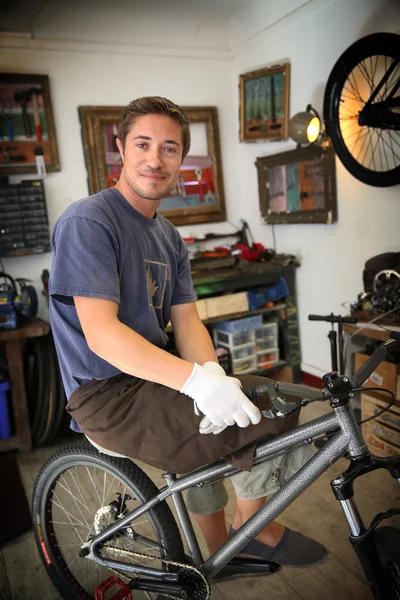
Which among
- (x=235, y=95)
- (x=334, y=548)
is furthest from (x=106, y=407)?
(x=235, y=95)

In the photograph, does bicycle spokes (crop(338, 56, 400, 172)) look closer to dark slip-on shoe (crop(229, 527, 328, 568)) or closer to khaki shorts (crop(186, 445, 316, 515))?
khaki shorts (crop(186, 445, 316, 515))

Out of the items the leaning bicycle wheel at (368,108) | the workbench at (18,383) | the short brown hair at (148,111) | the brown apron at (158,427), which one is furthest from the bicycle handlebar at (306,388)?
the workbench at (18,383)

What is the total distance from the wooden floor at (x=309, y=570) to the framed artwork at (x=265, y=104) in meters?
2.36

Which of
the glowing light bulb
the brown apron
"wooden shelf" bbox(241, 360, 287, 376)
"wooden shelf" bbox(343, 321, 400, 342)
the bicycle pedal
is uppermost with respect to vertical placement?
the glowing light bulb

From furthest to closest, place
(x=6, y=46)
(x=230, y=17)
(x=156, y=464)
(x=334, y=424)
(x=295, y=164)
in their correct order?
(x=230, y=17) < (x=295, y=164) < (x=6, y=46) < (x=156, y=464) < (x=334, y=424)

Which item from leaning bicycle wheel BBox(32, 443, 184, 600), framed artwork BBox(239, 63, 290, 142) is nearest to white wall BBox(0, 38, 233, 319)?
framed artwork BBox(239, 63, 290, 142)

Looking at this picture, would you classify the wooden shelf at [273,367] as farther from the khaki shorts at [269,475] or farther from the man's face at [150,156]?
the man's face at [150,156]

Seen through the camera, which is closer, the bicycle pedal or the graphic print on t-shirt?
the graphic print on t-shirt

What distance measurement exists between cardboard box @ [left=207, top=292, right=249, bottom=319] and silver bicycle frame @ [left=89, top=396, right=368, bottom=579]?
1.92 m

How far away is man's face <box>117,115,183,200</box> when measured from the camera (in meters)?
1.43

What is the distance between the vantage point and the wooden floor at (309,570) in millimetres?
1703

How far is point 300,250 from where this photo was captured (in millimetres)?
3525

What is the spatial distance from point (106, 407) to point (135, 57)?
3.05 meters

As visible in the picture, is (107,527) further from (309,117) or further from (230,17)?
(230,17)
